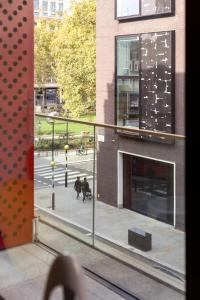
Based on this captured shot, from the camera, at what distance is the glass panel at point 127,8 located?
7484mm

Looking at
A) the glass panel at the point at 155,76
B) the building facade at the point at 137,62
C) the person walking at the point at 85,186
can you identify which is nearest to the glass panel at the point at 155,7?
the building facade at the point at 137,62

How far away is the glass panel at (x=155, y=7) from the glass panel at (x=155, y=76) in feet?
1.18

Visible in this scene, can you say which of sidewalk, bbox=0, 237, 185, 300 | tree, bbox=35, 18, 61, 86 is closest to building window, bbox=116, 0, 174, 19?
tree, bbox=35, 18, 61, 86

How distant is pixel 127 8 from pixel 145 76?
46.1 inches

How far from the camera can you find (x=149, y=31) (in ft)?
24.9

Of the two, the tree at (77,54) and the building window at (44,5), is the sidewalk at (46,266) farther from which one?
the tree at (77,54)

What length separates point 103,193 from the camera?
2.82m

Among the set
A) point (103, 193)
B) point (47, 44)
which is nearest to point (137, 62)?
point (47, 44)

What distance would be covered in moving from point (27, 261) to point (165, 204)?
772 mm

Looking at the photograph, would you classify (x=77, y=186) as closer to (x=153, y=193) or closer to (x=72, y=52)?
(x=153, y=193)

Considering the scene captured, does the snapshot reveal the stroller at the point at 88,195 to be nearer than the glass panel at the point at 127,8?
Yes
